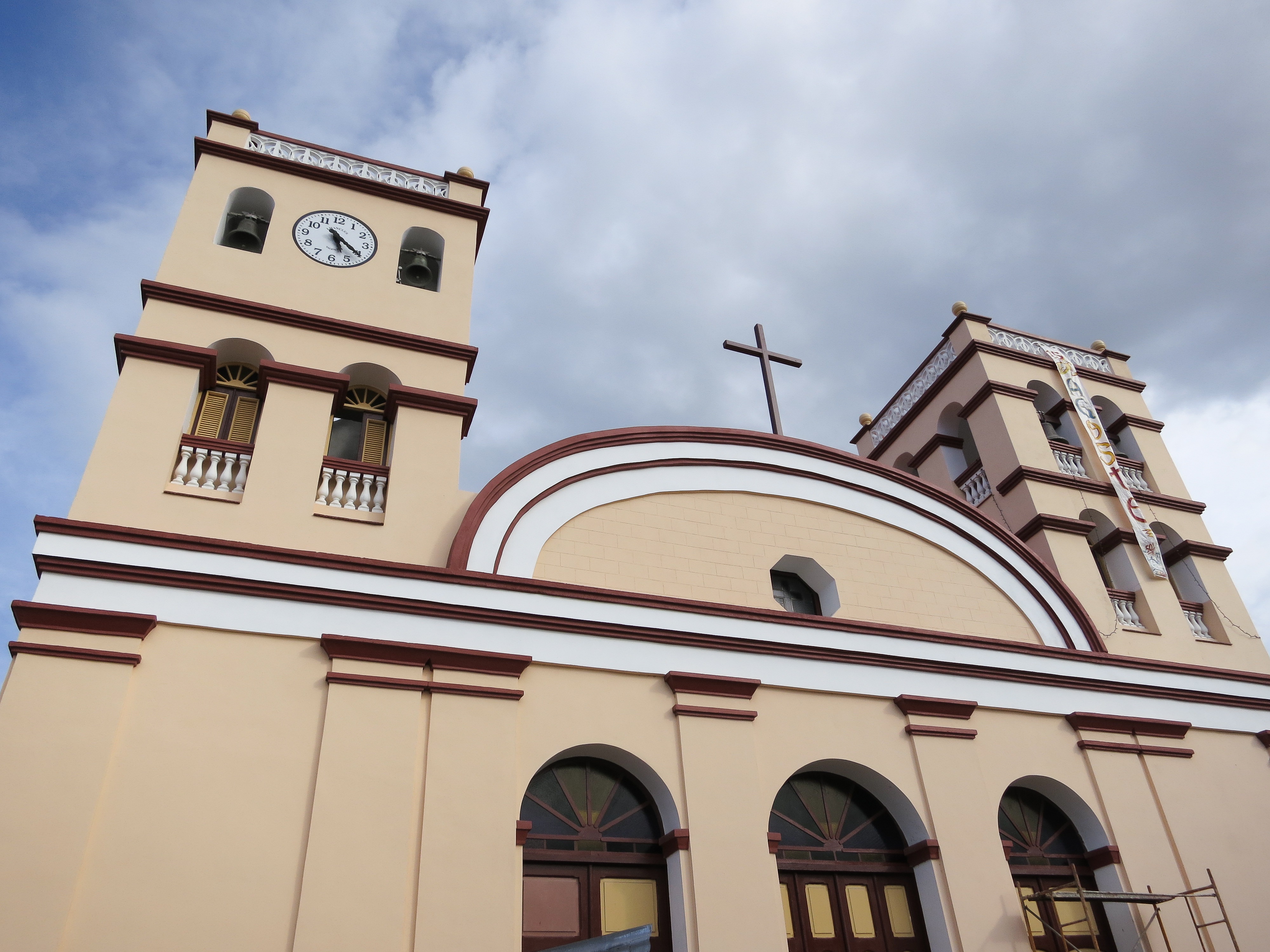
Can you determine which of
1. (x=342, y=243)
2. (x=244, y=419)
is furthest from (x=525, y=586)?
(x=342, y=243)

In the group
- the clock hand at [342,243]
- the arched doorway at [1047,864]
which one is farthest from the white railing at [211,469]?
the arched doorway at [1047,864]

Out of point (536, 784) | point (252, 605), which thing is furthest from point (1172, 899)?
point (252, 605)

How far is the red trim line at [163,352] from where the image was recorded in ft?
29.8

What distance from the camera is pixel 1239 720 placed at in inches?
443

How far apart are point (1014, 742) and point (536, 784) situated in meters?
5.09

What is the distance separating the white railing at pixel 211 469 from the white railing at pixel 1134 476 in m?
12.1

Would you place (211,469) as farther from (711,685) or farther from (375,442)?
(711,685)

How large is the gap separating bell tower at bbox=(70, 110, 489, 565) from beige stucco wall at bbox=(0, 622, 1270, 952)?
1423 millimetres

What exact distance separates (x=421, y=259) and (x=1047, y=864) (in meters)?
9.59

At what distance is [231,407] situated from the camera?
9602 mm

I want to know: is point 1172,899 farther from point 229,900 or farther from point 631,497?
point 229,900

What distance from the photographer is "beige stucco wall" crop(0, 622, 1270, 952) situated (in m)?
6.55

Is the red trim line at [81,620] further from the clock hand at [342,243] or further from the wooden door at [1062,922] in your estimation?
the wooden door at [1062,922]

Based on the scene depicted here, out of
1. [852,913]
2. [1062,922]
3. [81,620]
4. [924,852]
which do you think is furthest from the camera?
[1062,922]
